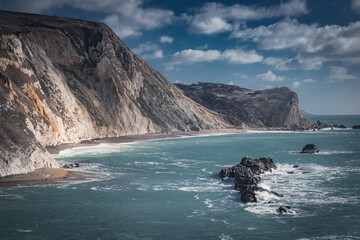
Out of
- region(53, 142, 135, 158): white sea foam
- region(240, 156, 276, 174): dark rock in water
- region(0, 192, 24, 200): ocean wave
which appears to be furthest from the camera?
region(53, 142, 135, 158): white sea foam

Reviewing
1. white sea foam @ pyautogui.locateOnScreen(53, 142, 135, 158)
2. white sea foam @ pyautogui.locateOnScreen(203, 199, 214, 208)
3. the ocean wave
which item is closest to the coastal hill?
white sea foam @ pyautogui.locateOnScreen(53, 142, 135, 158)

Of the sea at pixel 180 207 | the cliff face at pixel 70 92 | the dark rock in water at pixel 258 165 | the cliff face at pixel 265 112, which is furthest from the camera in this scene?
the cliff face at pixel 265 112

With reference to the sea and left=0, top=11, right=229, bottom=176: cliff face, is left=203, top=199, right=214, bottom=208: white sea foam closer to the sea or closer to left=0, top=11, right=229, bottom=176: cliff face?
the sea

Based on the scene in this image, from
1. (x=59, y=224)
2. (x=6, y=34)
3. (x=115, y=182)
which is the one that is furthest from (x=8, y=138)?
(x=6, y=34)

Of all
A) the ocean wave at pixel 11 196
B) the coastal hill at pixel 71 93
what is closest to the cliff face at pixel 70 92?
the coastal hill at pixel 71 93

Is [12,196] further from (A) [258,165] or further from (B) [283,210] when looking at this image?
(A) [258,165]

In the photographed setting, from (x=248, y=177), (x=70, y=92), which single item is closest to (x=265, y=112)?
(x=70, y=92)

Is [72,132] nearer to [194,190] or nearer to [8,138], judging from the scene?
[8,138]

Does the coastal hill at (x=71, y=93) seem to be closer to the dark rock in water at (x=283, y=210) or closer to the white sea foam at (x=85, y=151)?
the white sea foam at (x=85, y=151)
